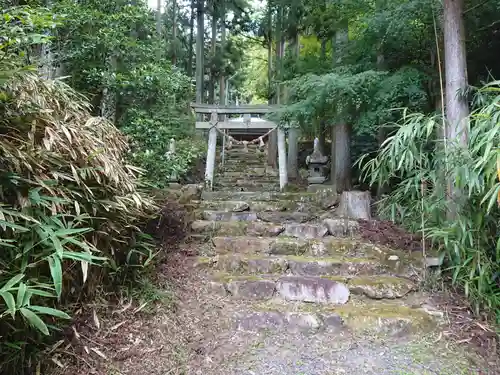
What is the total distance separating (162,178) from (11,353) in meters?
1.89

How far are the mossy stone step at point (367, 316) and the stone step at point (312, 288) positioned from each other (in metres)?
0.08

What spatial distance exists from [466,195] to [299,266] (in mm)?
1447

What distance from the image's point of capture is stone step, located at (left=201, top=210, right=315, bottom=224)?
410 cm

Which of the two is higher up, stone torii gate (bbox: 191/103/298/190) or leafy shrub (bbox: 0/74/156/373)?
stone torii gate (bbox: 191/103/298/190)

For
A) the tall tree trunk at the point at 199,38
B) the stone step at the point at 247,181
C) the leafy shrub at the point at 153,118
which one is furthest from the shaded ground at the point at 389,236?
the tall tree trunk at the point at 199,38

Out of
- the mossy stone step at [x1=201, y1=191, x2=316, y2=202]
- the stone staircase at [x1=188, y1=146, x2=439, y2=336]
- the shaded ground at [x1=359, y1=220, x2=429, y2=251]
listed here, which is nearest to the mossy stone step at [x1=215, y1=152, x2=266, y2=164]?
the mossy stone step at [x1=201, y1=191, x2=316, y2=202]

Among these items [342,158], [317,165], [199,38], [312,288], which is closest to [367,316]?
[312,288]

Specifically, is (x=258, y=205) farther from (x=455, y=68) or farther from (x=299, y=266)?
(x=455, y=68)

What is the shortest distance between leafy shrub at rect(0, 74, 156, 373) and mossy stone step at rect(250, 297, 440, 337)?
1.14 metres

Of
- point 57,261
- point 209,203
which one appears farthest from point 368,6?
point 57,261

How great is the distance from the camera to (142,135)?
10.0 ft

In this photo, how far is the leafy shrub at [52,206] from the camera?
5.03 ft

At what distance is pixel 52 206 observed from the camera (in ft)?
5.72

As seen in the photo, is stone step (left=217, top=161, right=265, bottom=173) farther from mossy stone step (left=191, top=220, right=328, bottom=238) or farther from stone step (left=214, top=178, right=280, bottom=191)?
mossy stone step (left=191, top=220, right=328, bottom=238)
